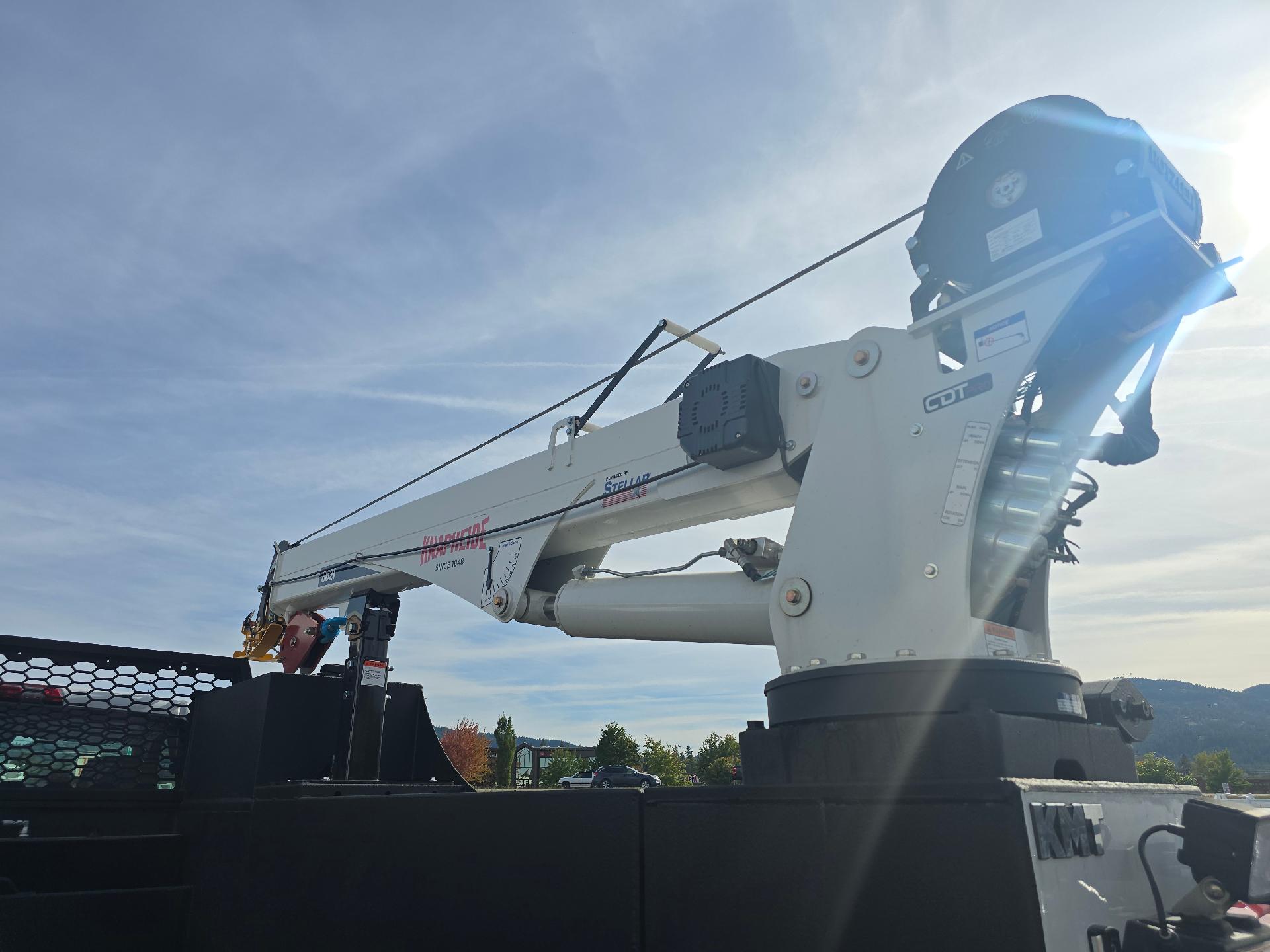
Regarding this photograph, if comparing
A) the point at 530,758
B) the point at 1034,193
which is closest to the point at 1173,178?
the point at 1034,193

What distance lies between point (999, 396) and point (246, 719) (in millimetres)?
2901

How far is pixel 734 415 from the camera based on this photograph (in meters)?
3.28

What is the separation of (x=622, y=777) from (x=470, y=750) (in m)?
12.2

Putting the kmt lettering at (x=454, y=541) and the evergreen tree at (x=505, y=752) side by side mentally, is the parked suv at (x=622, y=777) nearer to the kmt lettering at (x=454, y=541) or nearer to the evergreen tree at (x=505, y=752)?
the evergreen tree at (x=505, y=752)

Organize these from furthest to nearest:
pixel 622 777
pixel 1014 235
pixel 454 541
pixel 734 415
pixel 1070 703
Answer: pixel 622 777 → pixel 454 541 → pixel 734 415 → pixel 1014 235 → pixel 1070 703

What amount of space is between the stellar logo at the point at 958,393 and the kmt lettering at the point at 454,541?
279cm

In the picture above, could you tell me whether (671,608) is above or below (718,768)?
above

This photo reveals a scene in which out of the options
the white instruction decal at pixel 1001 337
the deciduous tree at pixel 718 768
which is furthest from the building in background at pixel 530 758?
the white instruction decal at pixel 1001 337

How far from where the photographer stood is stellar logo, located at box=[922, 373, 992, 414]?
254cm

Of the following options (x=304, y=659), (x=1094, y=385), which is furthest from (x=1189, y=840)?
(x=304, y=659)

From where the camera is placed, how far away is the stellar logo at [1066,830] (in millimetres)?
1520

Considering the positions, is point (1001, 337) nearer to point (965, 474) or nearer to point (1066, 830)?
point (965, 474)

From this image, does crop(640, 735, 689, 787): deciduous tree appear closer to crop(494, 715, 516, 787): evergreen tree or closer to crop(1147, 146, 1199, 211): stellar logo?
crop(494, 715, 516, 787): evergreen tree

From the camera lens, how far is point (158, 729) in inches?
144
